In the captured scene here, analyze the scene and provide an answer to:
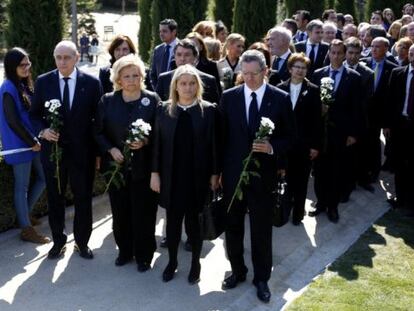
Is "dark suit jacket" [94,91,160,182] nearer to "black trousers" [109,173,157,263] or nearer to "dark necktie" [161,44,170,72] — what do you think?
"black trousers" [109,173,157,263]

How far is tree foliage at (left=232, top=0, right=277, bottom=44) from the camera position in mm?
13508

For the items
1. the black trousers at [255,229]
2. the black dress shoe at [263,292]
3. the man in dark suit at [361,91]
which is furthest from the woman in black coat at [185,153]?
the man in dark suit at [361,91]

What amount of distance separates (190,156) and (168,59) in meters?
3.95

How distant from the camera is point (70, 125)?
628cm

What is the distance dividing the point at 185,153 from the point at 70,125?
1438mm

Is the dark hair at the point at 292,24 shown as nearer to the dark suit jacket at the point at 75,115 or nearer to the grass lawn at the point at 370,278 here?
the grass lawn at the point at 370,278

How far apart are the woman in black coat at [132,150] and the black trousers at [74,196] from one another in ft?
1.16

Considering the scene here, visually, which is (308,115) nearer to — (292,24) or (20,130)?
(20,130)

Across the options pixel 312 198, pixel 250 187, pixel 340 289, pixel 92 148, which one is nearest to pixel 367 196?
pixel 312 198

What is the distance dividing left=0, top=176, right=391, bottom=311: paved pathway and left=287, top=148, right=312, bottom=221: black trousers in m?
0.26

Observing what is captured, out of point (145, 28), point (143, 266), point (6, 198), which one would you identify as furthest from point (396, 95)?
point (145, 28)

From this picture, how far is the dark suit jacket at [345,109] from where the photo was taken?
25.6 ft

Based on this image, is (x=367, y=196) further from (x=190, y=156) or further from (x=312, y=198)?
(x=190, y=156)

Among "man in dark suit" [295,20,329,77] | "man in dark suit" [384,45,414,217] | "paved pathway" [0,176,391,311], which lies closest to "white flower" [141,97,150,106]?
"paved pathway" [0,176,391,311]
